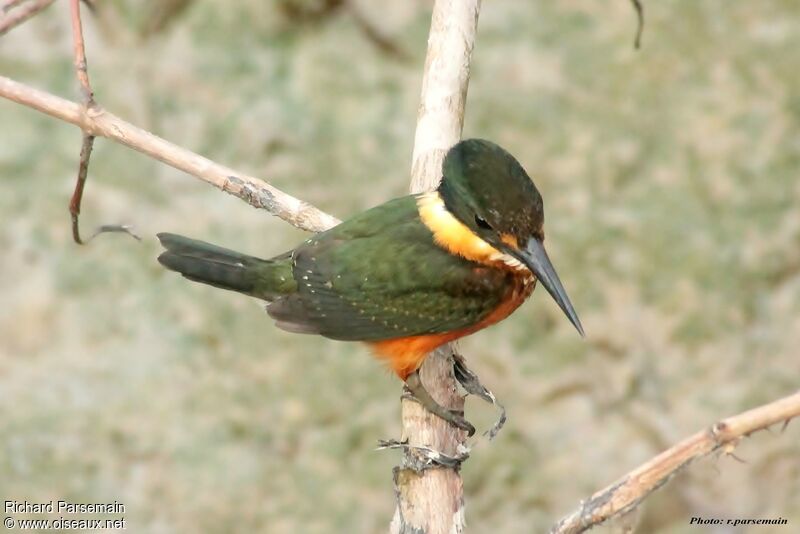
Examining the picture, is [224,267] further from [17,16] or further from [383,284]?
[17,16]

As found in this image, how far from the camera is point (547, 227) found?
13.3ft

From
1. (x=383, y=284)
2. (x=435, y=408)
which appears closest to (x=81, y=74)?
(x=383, y=284)

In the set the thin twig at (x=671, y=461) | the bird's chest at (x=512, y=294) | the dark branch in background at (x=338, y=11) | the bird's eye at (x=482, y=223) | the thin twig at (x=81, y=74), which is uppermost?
the dark branch in background at (x=338, y=11)

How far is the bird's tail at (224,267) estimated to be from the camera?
279 centimetres

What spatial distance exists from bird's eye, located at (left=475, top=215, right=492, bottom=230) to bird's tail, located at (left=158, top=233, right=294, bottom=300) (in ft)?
1.66

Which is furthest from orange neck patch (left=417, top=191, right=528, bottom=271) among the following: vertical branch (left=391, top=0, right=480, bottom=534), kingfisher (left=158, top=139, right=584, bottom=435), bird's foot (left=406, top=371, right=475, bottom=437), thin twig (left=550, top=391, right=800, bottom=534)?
thin twig (left=550, top=391, right=800, bottom=534)

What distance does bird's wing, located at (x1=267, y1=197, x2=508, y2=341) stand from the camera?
2.67 m

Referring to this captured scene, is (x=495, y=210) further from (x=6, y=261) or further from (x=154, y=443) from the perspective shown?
(x=6, y=261)

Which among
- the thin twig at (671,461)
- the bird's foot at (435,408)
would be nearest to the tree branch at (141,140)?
the bird's foot at (435,408)

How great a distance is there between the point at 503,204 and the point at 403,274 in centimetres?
34

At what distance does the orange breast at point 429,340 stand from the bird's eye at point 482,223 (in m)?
0.18

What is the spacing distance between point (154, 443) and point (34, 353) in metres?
0.51

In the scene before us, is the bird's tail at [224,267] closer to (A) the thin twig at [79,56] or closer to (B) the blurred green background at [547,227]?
(A) the thin twig at [79,56]

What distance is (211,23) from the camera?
13.5ft
